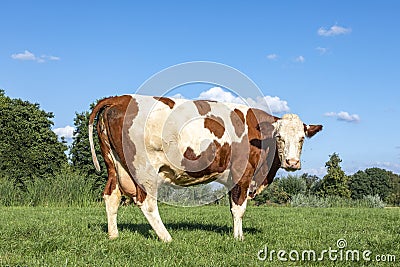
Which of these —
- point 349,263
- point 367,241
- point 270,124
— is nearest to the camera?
point 349,263

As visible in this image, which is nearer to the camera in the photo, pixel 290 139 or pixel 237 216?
pixel 290 139

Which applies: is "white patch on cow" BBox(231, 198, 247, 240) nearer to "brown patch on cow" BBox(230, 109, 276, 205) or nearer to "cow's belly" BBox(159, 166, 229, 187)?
"brown patch on cow" BBox(230, 109, 276, 205)

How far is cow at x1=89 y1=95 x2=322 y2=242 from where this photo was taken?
6.94 meters

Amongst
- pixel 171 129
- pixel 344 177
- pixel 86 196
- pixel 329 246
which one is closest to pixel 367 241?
pixel 329 246

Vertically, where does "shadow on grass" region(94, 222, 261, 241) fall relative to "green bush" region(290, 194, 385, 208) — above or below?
below

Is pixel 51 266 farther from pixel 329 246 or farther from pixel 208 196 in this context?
pixel 208 196

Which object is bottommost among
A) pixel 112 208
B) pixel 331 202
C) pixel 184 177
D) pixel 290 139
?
pixel 331 202

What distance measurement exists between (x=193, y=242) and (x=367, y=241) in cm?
257

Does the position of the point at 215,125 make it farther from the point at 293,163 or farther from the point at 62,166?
the point at 62,166

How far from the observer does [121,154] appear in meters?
6.99

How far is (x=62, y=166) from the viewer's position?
2327 centimetres

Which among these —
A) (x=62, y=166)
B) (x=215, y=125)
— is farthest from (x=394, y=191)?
(x=215, y=125)

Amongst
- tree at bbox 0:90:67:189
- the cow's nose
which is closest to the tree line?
tree at bbox 0:90:67:189
